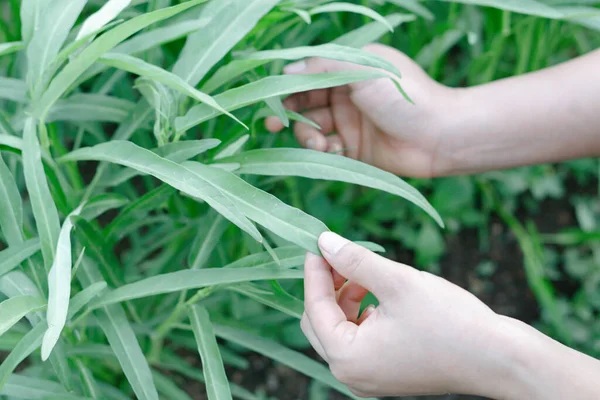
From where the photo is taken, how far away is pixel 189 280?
0.56 meters

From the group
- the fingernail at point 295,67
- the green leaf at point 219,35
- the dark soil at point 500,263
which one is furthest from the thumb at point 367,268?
the dark soil at point 500,263

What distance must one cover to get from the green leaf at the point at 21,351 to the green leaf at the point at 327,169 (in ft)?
0.77

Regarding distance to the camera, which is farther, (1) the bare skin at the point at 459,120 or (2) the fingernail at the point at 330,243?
(1) the bare skin at the point at 459,120

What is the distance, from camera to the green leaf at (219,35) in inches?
22.6

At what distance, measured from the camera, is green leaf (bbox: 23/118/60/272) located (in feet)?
1.73

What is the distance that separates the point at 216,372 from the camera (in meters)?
0.57

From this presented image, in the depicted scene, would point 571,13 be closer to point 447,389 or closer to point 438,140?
point 438,140

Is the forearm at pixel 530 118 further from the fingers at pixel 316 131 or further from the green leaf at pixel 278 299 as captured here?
the green leaf at pixel 278 299

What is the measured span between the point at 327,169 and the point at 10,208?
31 cm

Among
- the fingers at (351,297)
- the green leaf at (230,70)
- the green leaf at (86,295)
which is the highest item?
the green leaf at (230,70)

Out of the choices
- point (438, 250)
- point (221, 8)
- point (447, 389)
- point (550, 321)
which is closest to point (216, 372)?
point (447, 389)

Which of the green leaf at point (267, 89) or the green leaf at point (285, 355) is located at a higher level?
the green leaf at point (267, 89)

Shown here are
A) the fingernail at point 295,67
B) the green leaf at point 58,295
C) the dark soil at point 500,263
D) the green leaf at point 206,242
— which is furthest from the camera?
the dark soil at point 500,263

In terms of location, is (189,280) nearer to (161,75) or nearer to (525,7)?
(161,75)
